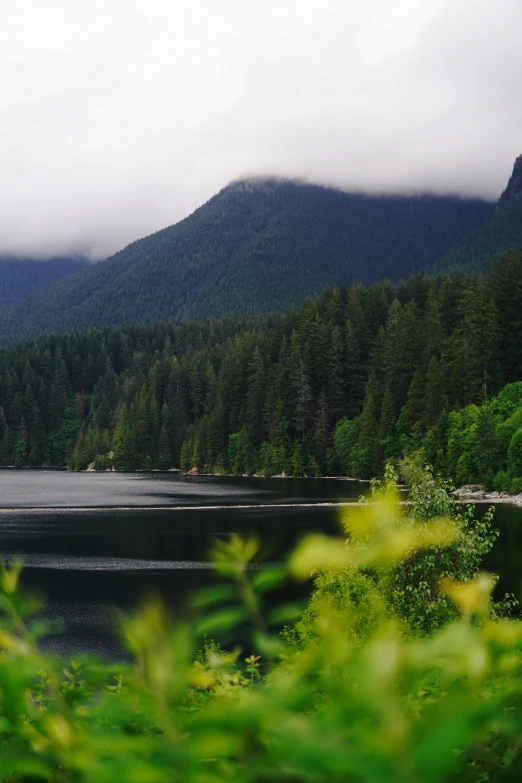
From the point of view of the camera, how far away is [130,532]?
158 ft

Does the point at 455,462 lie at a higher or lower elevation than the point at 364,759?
lower

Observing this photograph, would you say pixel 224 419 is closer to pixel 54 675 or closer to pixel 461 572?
pixel 461 572

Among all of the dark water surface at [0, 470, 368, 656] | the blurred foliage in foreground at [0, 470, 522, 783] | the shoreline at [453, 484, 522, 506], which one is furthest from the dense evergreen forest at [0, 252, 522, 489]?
the blurred foliage in foreground at [0, 470, 522, 783]

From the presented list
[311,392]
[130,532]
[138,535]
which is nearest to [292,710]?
[138,535]

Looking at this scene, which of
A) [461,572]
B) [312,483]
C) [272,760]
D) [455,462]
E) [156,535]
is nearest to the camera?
[272,760]

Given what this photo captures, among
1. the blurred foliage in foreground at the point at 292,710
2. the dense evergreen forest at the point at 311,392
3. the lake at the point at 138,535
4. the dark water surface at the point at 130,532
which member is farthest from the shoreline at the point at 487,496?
the blurred foliage in foreground at the point at 292,710

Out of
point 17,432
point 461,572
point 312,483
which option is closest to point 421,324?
point 312,483

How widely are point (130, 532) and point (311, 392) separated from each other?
2054 inches

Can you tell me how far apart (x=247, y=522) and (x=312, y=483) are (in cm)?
3243

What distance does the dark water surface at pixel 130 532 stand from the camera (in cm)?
2952

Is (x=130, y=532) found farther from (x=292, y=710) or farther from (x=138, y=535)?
(x=292, y=710)

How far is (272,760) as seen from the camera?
981mm

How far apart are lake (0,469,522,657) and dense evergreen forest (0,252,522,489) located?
328 inches

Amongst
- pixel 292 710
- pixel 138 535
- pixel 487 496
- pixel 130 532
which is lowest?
pixel 487 496
